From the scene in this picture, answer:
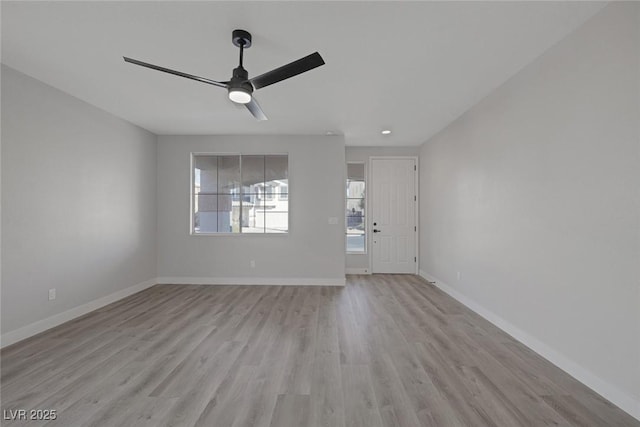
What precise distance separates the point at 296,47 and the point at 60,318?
12.8 ft

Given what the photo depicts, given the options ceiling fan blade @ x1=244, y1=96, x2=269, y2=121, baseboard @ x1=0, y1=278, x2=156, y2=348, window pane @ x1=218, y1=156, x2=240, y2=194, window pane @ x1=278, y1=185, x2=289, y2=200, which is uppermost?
ceiling fan blade @ x1=244, y1=96, x2=269, y2=121

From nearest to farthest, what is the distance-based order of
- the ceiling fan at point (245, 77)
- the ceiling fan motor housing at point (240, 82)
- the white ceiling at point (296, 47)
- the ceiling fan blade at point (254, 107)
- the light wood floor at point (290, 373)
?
1. the light wood floor at point (290, 373)
2. the white ceiling at point (296, 47)
3. the ceiling fan at point (245, 77)
4. the ceiling fan motor housing at point (240, 82)
5. the ceiling fan blade at point (254, 107)

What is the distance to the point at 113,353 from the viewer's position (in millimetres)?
2467

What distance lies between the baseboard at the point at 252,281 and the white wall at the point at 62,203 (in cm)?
64

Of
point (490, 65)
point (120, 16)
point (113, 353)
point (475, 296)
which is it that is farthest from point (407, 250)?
point (120, 16)

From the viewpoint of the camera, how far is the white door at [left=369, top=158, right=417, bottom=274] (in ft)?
18.7

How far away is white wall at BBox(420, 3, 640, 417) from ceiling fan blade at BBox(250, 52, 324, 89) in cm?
198

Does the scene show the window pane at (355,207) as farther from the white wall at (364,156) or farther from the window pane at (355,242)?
the window pane at (355,242)

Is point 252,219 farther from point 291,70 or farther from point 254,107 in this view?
point 291,70

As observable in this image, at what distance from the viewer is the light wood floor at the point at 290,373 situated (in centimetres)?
171

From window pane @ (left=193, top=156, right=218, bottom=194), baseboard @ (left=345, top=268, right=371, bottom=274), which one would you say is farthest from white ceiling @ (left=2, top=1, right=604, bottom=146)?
baseboard @ (left=345, top=268, right=371, bottom=274)

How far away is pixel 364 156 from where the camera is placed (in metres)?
5.73

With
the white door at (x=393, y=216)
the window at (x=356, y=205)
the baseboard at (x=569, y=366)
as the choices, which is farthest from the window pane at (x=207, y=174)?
the baseboard at (x=569, y=366)

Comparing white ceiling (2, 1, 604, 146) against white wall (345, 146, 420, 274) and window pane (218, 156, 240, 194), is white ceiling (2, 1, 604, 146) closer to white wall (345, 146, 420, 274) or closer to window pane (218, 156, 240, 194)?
window pane (218, 156, 240, 194)
